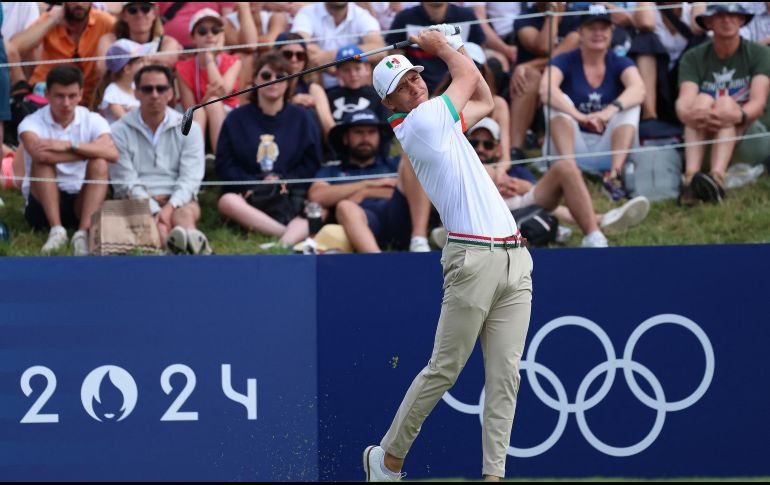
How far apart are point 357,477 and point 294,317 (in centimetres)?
96

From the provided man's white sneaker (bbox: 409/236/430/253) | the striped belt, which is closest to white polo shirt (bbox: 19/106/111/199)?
man's white sneaker (bbox: 409/236/430/253)

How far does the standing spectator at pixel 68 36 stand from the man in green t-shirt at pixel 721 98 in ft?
15.2

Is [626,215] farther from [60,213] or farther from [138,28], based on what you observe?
[138,28]

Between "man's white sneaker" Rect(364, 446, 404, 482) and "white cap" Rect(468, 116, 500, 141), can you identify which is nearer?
"man's white sneaker" Rect(364, 446, 404, 482)

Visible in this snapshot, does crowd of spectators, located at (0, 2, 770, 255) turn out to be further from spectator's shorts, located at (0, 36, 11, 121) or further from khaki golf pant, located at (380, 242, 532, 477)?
khaki golf pant, located at (380, 242, 532, 477)

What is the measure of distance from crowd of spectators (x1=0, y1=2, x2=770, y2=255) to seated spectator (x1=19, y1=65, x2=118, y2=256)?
0.01 m

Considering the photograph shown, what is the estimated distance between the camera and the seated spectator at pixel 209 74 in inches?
377

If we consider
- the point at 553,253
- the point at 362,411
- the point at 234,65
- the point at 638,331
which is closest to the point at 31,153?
the point at 234,65

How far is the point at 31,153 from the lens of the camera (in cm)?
855

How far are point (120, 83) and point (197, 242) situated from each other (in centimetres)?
214

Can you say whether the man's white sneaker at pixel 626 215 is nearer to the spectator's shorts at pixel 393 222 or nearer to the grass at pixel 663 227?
the grass at pixel 663 227

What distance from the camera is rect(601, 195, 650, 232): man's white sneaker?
8.65 metres

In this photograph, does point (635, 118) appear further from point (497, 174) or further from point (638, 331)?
point (638, 331)

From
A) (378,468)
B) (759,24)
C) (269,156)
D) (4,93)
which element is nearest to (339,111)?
(269,156)
